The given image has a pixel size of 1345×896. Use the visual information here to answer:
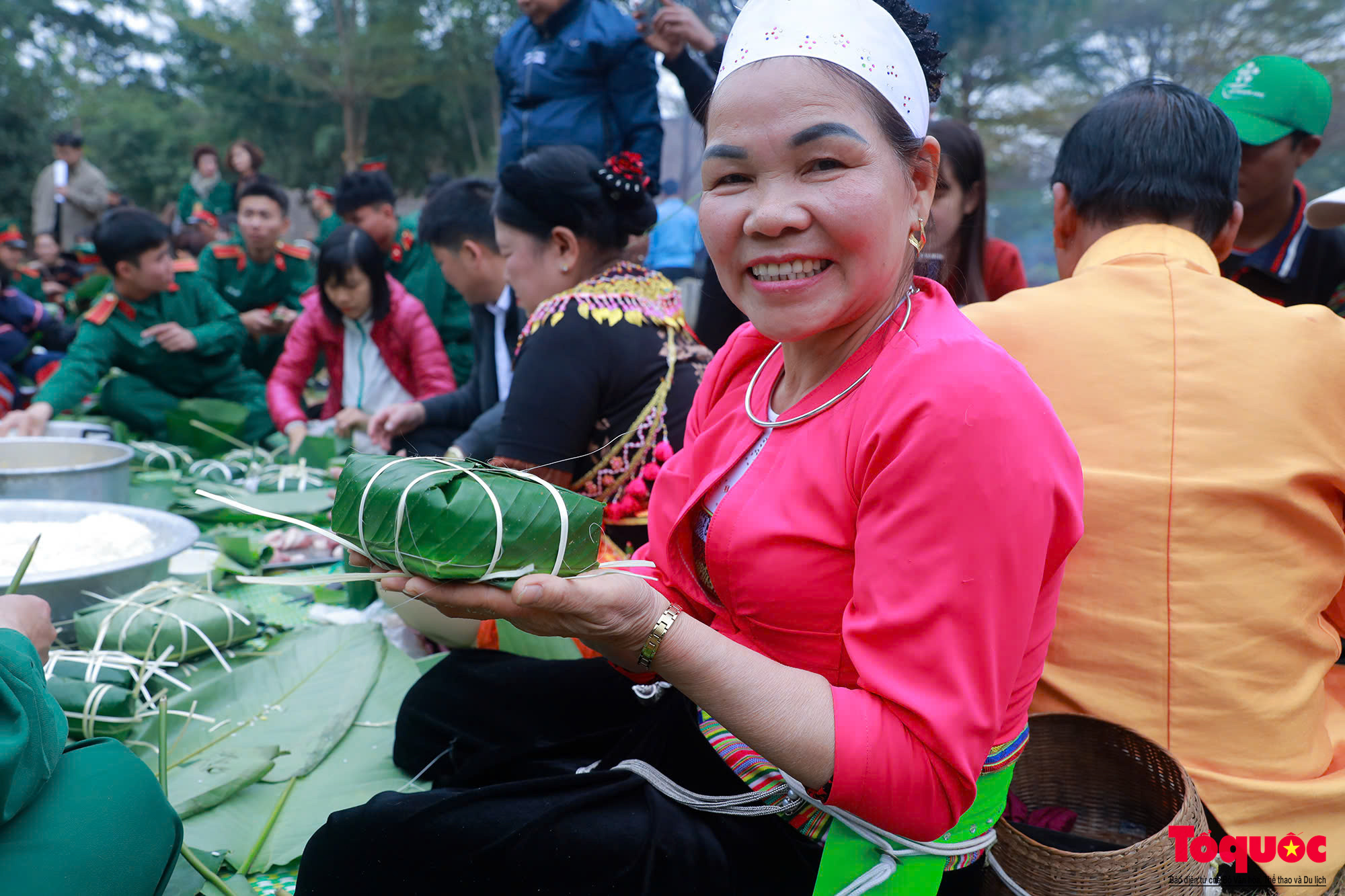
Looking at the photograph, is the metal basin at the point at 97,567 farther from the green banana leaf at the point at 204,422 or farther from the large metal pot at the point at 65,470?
the green banana leaf at the point at 204,422

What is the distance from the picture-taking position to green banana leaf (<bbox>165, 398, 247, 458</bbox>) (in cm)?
480

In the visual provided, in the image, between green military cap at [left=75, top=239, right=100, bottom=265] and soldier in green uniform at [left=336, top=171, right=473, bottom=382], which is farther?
green military cap at [left=75, top=239, right=100, bottom=265]

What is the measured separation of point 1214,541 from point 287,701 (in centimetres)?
217

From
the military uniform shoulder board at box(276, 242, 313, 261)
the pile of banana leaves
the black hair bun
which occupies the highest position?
the black hair bun

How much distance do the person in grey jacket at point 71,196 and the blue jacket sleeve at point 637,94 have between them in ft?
34.1

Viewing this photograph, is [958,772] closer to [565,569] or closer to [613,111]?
[565,569]

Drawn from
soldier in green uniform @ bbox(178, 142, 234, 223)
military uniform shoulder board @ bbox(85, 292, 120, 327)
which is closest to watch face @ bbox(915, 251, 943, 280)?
military uniform shoulder board @ bbox(85, 292, 120, 327)

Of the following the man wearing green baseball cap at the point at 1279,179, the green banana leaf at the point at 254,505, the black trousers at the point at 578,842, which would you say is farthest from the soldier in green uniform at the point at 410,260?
the black trousers at the point at 578,842

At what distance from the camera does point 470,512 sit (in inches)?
47.3

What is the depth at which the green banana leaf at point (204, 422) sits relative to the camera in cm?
480

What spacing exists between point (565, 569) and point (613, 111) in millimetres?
3615

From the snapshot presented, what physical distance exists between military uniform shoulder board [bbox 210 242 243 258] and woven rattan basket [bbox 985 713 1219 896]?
256 inches

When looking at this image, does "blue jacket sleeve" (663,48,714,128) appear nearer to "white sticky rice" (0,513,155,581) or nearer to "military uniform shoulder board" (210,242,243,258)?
"white sticky rice" (0,513,155,581)

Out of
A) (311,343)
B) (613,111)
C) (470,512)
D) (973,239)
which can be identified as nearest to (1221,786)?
(470,512)
